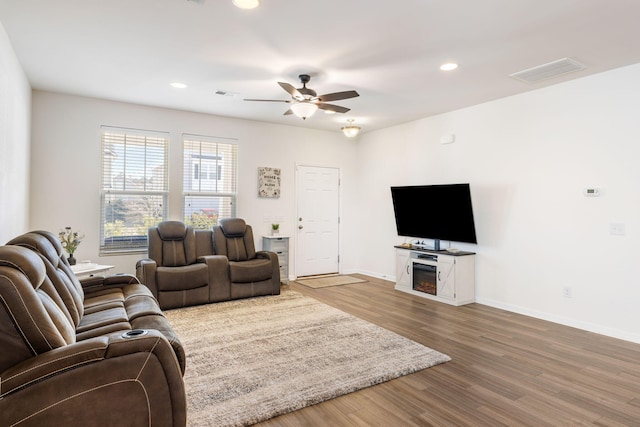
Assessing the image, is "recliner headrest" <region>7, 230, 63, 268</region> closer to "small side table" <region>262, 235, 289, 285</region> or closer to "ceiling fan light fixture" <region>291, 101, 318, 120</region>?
"ceiling fan light fixture" <region>291, 101, 318, 120</region>

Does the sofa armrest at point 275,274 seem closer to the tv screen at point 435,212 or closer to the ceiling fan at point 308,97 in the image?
the tv screen at point 435,212

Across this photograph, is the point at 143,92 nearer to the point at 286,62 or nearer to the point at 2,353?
the point at 286,62

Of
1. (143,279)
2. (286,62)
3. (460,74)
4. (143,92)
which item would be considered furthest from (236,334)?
(460,74)

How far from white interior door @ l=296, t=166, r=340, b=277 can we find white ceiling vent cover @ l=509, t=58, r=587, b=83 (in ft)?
12.3

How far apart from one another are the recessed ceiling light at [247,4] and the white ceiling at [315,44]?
7 cm

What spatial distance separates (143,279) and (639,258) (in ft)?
17.9

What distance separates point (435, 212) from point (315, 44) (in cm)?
315

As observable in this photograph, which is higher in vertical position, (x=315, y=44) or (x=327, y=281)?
(x=315, y=44)

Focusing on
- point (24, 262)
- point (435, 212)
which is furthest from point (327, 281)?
point (24, 262)

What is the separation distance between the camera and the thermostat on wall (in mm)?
3910

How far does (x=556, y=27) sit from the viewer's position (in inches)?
114

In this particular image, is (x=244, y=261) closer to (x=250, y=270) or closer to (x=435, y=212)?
(x=250, y=270)

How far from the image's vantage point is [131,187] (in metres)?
5.30

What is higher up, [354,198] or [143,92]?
[143,92]
